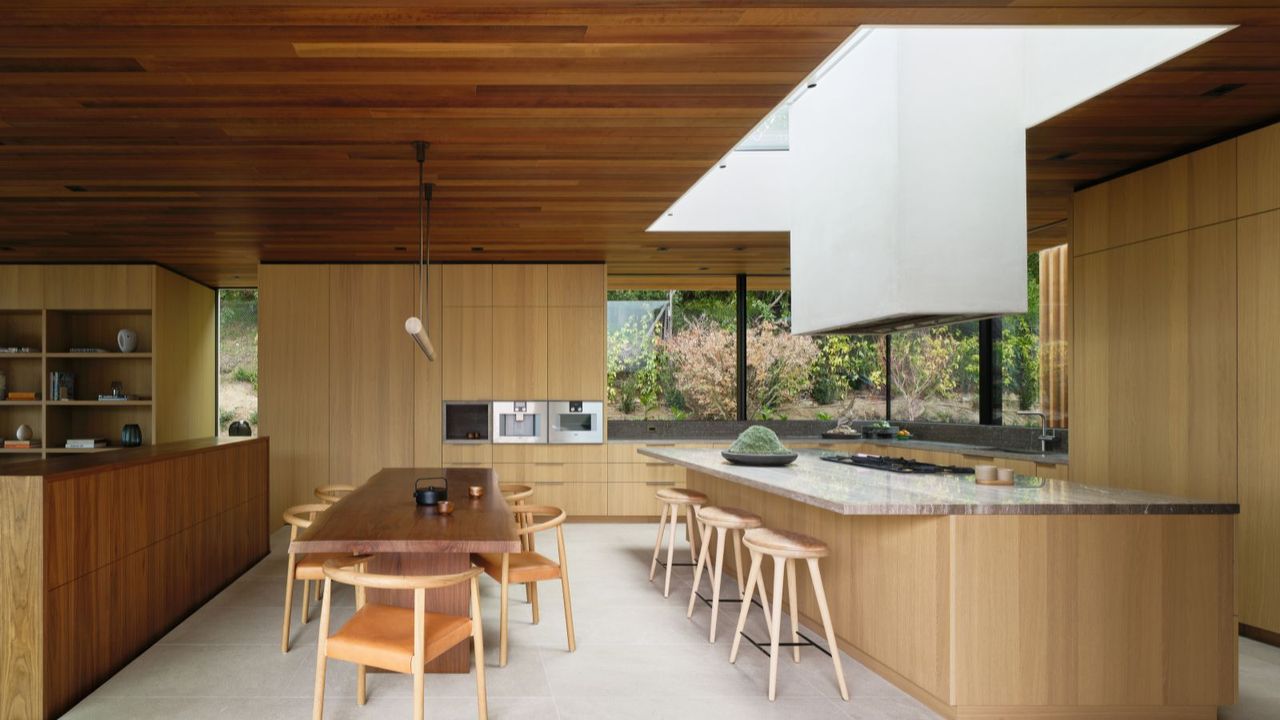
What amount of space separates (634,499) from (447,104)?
191 inches

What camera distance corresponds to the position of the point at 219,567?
4836 mm

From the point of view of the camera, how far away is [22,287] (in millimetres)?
6766

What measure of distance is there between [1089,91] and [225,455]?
5.40 metres

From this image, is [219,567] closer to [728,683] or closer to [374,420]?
[374,420]

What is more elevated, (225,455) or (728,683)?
(225,455)

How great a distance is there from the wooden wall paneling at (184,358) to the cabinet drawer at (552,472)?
10.4 feet

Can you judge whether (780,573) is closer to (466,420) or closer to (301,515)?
(301,515)

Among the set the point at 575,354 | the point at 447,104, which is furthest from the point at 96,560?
the point at 575,354

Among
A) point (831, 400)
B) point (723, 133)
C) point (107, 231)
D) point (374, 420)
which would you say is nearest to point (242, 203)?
point (107, 231)

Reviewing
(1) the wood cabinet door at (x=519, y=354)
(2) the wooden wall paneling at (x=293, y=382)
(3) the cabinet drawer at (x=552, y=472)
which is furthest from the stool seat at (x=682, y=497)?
(2) the wooden wall paneling at (x=293, y=382)

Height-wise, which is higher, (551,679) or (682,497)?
(682,497)

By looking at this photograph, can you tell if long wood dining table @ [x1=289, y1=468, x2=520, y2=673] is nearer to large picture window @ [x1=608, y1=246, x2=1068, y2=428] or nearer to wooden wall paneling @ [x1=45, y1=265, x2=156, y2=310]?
wooden wall paneling @ [x1=45, y1=265, x2=156, y2=310]

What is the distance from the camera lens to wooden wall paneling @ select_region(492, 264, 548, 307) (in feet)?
24.1

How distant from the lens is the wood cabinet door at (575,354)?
7.30 m
